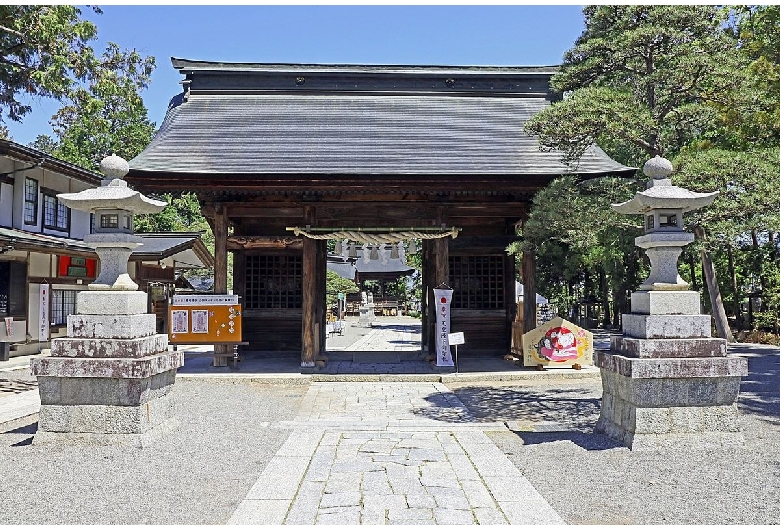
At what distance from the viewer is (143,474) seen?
5426 millimetres

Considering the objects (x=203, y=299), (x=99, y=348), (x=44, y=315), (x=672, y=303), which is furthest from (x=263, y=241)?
(x=44, y=315)

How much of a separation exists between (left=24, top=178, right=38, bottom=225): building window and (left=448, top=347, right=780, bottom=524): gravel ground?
1646 centimetres

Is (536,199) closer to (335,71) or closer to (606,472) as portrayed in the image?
(606,472)

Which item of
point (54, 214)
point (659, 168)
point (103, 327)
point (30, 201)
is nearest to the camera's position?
point (103, 327)

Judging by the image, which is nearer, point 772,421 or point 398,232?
point 772,421

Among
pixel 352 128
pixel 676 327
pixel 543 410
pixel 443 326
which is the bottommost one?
pixel 543 410

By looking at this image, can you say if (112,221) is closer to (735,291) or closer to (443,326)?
(443,326)

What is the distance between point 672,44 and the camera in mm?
9141

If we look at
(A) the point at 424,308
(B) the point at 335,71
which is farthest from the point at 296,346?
(B) the point at 335,71

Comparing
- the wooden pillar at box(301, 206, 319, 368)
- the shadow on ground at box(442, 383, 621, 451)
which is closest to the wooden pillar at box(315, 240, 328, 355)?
the wooden pillar at box(301, 206, 319, 368)

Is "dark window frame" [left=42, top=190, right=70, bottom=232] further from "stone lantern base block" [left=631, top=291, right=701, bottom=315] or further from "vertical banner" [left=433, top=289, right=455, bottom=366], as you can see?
"stone lantern base block" [left=631, top=291, right=701, bottom=315]

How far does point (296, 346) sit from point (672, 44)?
11.0 m

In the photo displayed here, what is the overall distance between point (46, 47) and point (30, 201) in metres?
9.38

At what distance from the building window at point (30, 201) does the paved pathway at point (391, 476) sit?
580 inches
